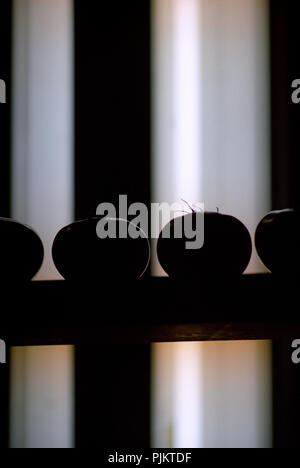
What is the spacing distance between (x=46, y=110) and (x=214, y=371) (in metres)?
0.71

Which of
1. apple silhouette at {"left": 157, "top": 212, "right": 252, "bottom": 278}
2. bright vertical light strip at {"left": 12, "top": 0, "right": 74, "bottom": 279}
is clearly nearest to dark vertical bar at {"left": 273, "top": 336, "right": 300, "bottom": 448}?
apple silhouette at {"left": 157, "top": 212, "right": 252, "bottom": 278}

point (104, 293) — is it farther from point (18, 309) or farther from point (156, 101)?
point (156, 101)

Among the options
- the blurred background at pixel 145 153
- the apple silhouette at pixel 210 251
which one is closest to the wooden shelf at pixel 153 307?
the apple silhouette at pixel 210 251

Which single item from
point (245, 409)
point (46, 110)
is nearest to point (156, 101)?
point (46, 110)

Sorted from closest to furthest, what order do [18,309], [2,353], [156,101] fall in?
[18,309], [2,353], [156,101]

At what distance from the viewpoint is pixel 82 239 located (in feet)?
2.16

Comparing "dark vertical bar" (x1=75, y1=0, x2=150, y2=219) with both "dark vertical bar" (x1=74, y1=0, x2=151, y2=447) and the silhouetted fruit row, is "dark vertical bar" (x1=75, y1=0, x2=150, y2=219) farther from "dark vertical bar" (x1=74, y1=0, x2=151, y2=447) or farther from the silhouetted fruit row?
the silhouetted fruit row

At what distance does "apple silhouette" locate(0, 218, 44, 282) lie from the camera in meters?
0.66

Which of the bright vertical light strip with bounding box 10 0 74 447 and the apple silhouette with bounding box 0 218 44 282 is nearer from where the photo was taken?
the apple silhouette with bounding box 0 218 44 282

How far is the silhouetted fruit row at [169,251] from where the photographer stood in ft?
2.12

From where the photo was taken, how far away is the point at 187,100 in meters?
0.99

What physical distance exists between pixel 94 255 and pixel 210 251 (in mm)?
177

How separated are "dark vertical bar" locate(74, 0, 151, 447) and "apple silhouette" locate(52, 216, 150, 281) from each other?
0.31m

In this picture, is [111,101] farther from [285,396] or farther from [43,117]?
[285,396]
